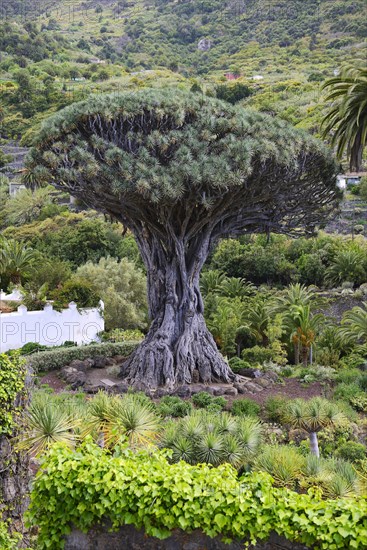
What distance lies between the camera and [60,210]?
53531 millimetres

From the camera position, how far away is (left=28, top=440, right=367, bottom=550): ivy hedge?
561 centimetres

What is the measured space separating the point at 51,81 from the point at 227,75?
23491 mm

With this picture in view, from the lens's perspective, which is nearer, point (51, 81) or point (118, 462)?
point (118, 462)

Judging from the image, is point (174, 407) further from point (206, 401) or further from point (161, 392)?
point (161, 392)

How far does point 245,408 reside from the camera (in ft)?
48.9

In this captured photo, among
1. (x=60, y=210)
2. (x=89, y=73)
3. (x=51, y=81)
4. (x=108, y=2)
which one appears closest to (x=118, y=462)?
(x=60, y=210)

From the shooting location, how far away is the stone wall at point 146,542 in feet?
19.2

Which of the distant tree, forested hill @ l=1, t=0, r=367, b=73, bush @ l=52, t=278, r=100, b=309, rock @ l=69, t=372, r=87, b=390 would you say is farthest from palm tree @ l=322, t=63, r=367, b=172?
forested hill @ l=1, t=0, r=367, b=73

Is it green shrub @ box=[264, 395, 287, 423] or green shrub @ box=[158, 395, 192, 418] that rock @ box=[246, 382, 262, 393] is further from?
green shrub @ box=[158, 395, 192, 418]

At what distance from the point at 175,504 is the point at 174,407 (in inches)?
343

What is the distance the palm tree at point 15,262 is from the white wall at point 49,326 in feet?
18.8

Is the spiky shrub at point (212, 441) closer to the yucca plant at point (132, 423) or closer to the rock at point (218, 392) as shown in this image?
the yucca plant at point (132, 423)

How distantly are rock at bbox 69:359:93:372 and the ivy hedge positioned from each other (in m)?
13.3

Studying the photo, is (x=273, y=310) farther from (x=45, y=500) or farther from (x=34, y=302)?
(x=45, y=500)
